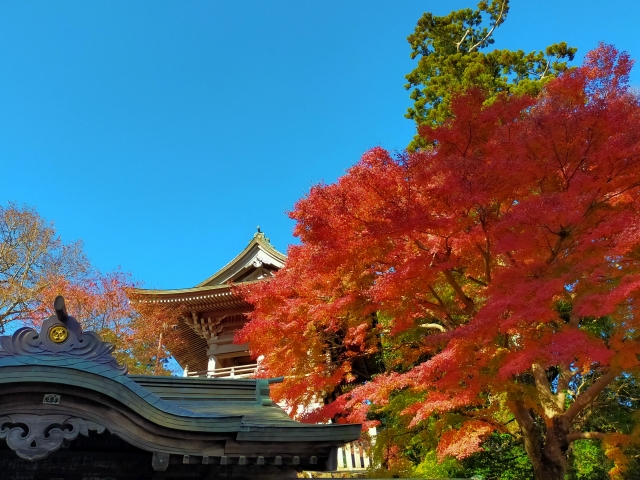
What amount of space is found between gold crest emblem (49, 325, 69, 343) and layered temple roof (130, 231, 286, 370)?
11588mm

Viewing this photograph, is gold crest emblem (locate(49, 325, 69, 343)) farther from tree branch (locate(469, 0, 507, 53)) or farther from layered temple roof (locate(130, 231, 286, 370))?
tree branch (locate(469, 0, 507, 53))

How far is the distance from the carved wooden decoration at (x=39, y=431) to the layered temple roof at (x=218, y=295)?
1186 cm

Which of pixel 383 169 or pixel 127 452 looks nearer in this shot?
pixel 127 452

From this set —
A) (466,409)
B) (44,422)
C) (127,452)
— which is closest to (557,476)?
(466,409)

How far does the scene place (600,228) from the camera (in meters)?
7.36

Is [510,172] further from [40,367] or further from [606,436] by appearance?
[40,367]

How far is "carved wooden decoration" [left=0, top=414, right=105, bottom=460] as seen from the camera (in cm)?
382

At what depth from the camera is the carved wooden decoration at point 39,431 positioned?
3.82 m

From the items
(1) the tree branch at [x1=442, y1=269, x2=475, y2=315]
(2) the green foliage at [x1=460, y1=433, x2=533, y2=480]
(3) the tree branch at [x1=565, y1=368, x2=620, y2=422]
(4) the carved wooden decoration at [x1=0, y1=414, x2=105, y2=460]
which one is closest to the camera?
(4) the carved wooden decoration at [x1=0, y1=414, x2=105, y2=460]

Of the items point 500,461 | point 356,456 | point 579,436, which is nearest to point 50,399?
point 579,436

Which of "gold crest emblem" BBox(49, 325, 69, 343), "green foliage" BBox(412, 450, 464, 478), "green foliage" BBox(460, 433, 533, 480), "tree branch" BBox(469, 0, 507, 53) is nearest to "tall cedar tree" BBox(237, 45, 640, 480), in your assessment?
"green foliage" BBox(412, 450, 464, 478)

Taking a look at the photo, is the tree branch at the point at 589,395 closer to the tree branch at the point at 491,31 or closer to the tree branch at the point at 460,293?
the tree branch at the point at 460,293

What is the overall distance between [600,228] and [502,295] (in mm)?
1858

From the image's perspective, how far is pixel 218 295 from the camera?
16.5 metres
